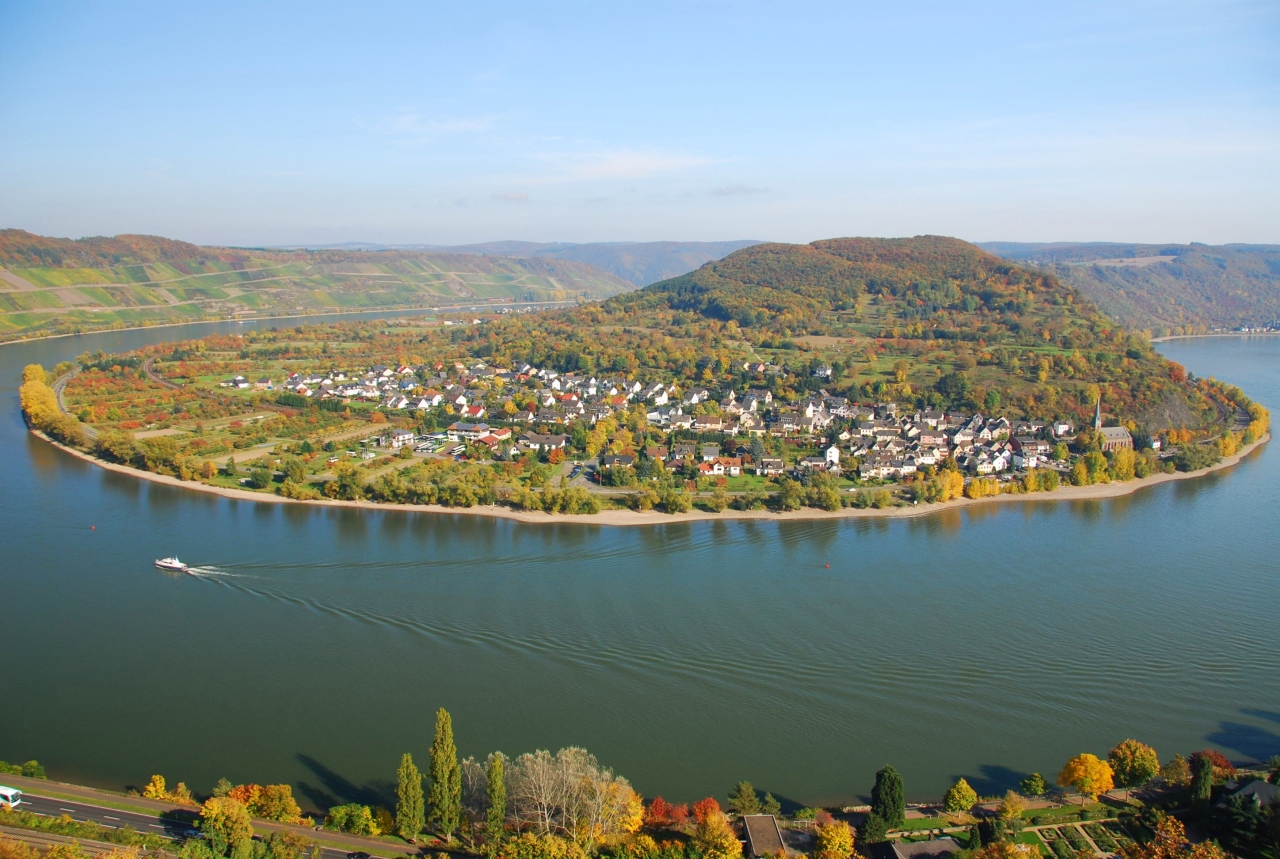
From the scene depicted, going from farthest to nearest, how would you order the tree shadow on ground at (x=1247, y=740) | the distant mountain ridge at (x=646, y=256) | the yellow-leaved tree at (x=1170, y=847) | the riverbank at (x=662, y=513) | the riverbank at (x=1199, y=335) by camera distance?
1. the distant mountain ridge at (x=646, y=256)
2. the riverbank at (x=1199, y=335)
3. the riverbank at (x=662, y=513)
4. the tree shadow on ground at (x=1247, y=740)
5. the yellow-leaved tree at (x=1170, y=847)

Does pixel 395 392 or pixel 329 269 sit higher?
pixel 329 269

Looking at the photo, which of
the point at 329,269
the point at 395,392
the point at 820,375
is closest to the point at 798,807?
the point at 820,375

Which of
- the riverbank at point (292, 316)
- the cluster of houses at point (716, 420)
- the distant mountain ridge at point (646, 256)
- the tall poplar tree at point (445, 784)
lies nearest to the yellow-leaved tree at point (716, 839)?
the tall poplar tree at point (445, 784)

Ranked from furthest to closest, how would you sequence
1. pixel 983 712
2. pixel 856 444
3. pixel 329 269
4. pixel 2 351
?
pixel 329 269 → pixel 2 351 → pixel 856 444 → pixel 983 712

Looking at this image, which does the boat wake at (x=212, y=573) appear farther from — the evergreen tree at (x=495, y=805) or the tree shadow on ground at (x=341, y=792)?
the evergreen tree at (x=495, y=805)

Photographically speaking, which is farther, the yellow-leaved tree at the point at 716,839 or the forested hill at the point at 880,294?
the forested hill at the point at 880,294

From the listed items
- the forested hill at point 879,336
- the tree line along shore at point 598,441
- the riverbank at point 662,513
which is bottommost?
the riverbank at point 662,513

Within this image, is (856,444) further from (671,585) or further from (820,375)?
(671,585)
